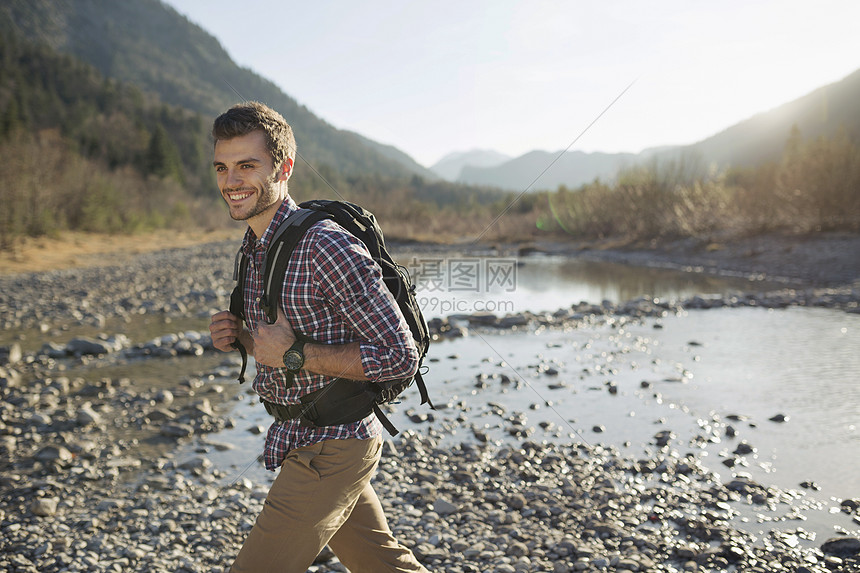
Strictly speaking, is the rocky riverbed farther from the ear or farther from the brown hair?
the brown hair

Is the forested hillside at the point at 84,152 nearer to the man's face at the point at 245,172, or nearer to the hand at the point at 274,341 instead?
the man's face at the point at 245,172

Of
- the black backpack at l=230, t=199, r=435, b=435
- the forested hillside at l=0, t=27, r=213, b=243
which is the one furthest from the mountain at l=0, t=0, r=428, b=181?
the black backpack at l=230, t=199, r=435, b=435

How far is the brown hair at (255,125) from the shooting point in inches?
82.1

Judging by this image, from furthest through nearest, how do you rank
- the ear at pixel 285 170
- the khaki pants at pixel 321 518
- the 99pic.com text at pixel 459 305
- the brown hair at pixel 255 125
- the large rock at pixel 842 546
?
1. the 99pic.com text at pixel 459 305
2. the large rock at pixel 842 546
3. the ear at pixel 285 170
4. the brown hair at pixel 255 125
5. the khaki pants at pixel 321 518

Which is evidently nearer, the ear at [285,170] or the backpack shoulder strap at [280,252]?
the backpack shoulder strap at [280,252]

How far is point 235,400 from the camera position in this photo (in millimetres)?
6961

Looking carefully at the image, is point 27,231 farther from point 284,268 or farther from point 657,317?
point 284,268

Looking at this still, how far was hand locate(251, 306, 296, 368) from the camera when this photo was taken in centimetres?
198

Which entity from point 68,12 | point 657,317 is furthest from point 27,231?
point 68,12

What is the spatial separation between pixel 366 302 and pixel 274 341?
36 centimetres

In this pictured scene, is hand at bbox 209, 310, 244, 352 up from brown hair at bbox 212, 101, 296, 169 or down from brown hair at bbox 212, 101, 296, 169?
down

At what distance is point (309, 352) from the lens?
1969mm

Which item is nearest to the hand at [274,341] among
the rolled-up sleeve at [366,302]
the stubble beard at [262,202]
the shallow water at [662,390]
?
the rolled-up sleeve at [366,302]

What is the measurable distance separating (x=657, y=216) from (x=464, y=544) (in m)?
29.3
